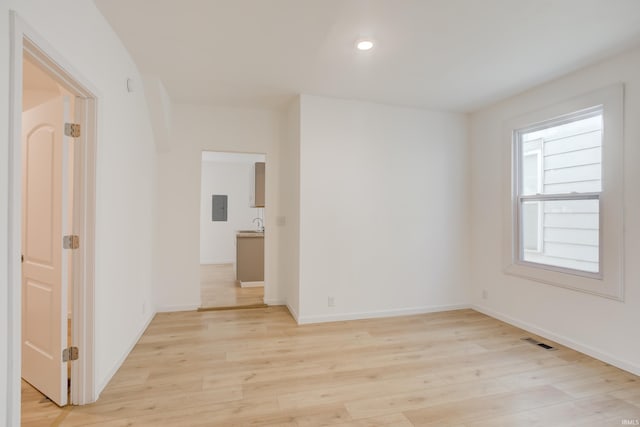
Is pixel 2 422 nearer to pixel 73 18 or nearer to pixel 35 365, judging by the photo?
pixel 35 365

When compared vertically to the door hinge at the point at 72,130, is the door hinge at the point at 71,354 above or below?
below

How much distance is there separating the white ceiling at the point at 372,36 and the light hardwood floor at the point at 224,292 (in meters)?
2.86

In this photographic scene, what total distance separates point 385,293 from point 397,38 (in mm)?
2886

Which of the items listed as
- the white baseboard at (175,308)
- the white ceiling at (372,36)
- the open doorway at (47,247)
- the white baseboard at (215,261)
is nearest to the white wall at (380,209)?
the white ceiling at (372,36)

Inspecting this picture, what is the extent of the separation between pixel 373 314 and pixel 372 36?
3080mm

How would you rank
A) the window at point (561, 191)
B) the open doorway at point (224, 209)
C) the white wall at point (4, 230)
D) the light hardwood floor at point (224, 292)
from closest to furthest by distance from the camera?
the white wall at point (4, 230) → the window at point (561, 191) → the light hardwood floor at point (224, 292) → the open doorway at point (224, 209)

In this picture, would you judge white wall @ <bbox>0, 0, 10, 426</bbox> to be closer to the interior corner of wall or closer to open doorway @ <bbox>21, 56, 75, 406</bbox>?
open doorway @ <bbox>21, 56, 75, 406</bbox>

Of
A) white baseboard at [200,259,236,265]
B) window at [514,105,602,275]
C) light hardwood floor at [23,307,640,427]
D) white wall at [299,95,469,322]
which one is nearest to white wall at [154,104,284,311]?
light hardwood floor at [23,307,640,427]

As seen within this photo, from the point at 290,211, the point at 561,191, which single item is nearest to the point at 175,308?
the point at 290,211

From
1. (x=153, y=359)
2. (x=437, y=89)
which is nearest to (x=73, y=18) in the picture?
(x=153, y=359)

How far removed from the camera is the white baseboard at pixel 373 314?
3732mm

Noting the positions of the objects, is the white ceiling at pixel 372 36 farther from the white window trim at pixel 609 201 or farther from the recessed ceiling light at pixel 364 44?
the white window trim at pixel 609 201

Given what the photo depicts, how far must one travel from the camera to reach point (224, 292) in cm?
516

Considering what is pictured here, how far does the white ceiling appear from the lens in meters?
2.14
